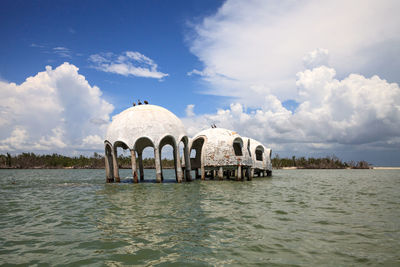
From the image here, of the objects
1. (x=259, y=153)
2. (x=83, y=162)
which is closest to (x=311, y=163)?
(x=259, y=153)

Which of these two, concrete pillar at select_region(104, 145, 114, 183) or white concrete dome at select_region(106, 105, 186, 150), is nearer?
white concrete dome at select_region(106, 105, 186, 150)

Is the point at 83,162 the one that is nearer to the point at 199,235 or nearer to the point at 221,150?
the point at 221,150

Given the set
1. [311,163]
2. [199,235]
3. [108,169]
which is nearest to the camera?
[199,235]

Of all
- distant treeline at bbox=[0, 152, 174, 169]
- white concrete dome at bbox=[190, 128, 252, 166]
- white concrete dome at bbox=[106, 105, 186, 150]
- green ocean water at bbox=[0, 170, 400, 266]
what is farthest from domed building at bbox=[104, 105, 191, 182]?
distant treeline at bbox=[0, 152, 174, 169]

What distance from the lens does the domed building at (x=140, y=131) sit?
20.5 metres

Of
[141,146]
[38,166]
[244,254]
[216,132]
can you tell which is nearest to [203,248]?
[244,254]

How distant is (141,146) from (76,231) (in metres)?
20.0

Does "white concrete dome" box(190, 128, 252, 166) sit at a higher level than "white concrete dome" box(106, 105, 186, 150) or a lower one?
lower

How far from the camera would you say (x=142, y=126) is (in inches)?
808

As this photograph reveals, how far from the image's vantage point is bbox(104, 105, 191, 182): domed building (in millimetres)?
20531

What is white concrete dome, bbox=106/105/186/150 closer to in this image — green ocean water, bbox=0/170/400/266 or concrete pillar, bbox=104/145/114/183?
concrete pillar, bbox=104/145/114/183

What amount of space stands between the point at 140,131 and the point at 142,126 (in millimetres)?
419

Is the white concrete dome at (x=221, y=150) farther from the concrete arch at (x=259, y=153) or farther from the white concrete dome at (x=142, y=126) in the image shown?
the concrete arch at (x=259, y=153)

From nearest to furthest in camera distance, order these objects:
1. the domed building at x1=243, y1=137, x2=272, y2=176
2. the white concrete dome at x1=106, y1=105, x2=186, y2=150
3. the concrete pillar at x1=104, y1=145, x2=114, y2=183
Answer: the white concrete dome at x1=106, y1=105, x2=186, y2=150 < the concrete pillar at x1=104, y1=145, x2=114, y2=183 < the domed building at x1=243, y1=137, x2=272, y2=176
